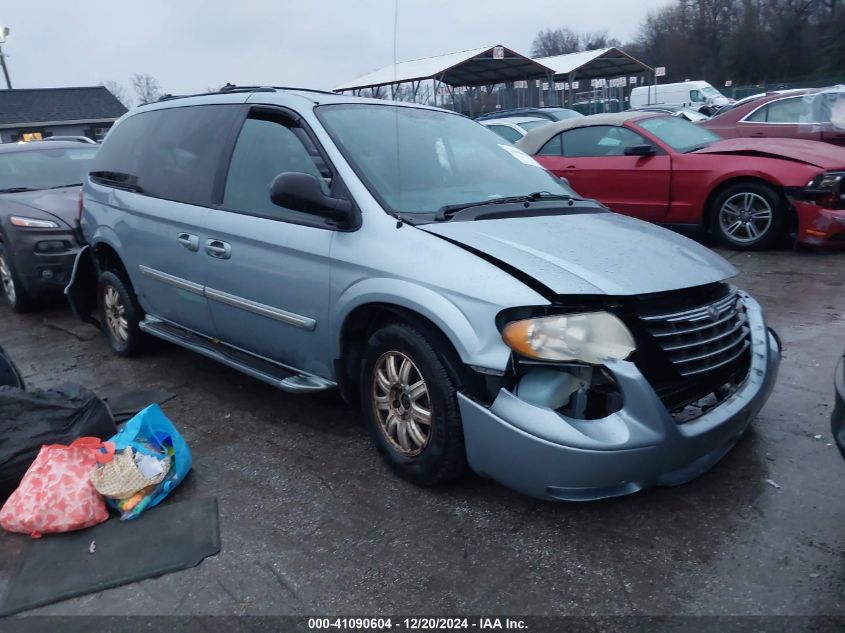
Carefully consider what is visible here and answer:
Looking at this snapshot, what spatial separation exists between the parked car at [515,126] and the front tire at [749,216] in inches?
247

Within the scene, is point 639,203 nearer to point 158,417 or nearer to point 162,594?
point 158,417

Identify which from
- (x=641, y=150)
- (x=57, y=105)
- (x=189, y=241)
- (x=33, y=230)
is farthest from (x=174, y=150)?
(x=57, y=105)

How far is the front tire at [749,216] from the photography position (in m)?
7.05

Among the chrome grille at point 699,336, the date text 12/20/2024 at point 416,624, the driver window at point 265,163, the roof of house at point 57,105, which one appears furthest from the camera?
the roof of house at point 57,105

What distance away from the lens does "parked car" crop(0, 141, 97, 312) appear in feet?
21.0

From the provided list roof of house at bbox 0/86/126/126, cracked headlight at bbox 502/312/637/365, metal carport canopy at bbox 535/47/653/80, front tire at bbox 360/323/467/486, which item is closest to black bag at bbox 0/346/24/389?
front tire at bbox 360/323/467/486

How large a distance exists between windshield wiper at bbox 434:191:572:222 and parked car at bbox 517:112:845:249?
412cm

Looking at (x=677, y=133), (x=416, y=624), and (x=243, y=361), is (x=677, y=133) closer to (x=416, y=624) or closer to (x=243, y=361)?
(x=243, y=361)

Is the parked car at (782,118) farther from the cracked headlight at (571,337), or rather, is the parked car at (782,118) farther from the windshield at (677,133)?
the cracked headlight at (571,337)

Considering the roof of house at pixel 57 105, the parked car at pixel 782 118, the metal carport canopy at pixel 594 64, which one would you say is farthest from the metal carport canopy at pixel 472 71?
the roof of house at pixel 57 105

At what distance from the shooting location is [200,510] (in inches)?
123

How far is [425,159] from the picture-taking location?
12.1 feet

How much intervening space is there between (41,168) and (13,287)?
1.59 metres

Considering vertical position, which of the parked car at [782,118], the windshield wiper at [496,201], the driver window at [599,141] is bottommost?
the windshield wiper at [496,201]
